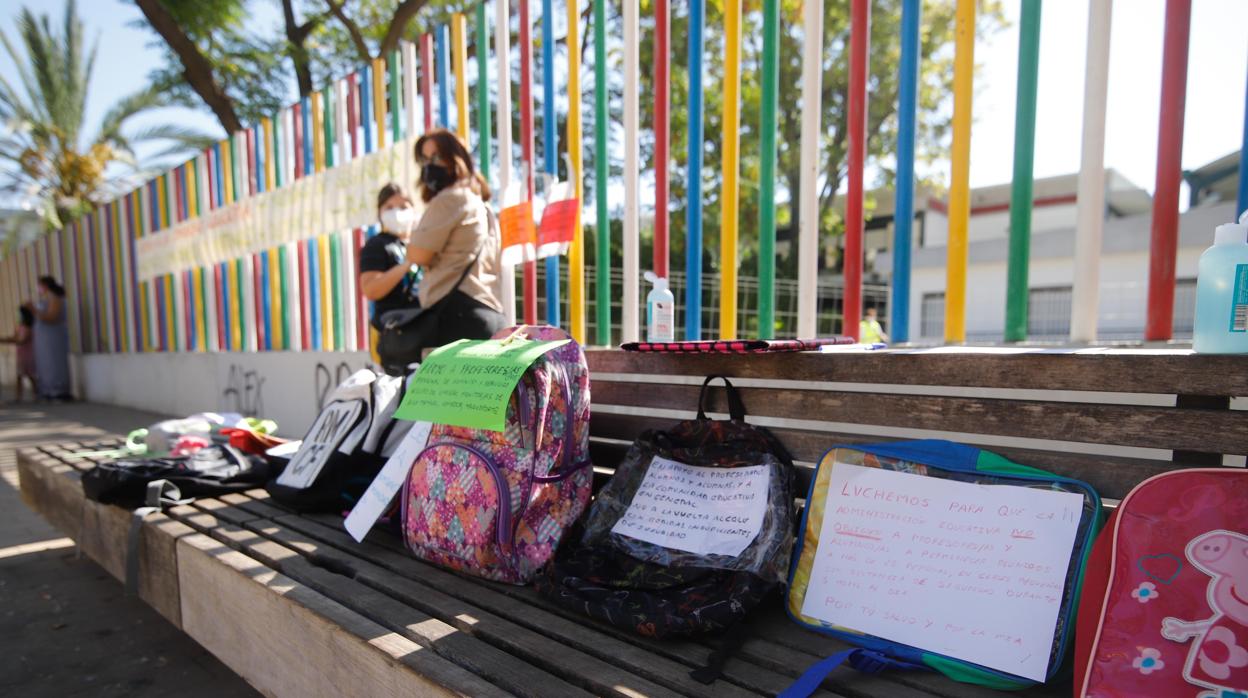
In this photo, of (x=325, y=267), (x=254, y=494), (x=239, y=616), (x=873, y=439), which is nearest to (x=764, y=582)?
(x=873, y=439)

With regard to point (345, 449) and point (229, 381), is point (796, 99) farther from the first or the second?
point (345, 449)

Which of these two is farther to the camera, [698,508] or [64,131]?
[64,131]

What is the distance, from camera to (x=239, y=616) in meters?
1.63

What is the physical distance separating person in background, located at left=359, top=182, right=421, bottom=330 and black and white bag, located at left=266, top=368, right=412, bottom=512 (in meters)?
0.79

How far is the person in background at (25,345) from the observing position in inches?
407

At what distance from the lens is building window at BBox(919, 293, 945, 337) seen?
45.2 feet

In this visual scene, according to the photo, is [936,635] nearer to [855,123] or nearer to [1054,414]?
[1054,414]

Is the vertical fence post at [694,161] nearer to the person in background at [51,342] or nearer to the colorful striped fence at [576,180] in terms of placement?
the colorful striped fence at [576,180]

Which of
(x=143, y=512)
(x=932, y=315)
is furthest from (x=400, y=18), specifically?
(x=932, y=315)

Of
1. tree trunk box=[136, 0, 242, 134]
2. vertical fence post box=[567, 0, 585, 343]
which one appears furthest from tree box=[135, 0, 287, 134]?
vertical fence post box=[567, 0, 585, 343]

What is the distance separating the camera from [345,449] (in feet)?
7.05

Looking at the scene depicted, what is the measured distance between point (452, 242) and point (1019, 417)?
7.05 feet

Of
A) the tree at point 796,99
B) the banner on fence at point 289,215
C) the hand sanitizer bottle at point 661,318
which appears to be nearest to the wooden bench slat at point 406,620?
the hand sanitizer bottle at point 661,318

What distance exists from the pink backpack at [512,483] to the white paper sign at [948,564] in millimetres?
591
